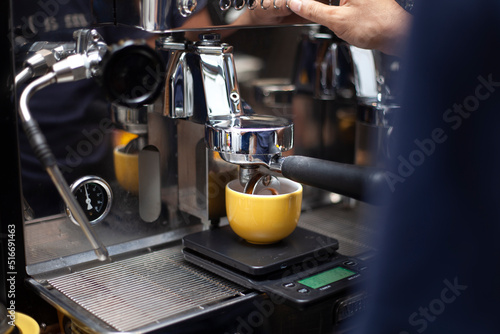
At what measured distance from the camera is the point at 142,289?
2.10ft

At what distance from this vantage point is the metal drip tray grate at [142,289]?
0.58 metres

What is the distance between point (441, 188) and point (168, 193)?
1.51ft

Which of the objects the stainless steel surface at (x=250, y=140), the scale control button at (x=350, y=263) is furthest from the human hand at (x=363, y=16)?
the scale control button at (x=350, y=263)

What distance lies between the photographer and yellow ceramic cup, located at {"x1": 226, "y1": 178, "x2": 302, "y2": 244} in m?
0.65

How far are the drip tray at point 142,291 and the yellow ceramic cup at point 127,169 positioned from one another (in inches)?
3.5

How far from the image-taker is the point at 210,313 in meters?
0.58

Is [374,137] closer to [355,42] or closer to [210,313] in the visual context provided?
[355,42]

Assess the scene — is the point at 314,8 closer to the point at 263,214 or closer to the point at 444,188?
the point at 263,214

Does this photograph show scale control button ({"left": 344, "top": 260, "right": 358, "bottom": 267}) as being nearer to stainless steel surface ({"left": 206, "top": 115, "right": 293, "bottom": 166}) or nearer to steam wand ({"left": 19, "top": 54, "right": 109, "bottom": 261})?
stainless steel surface ({"left": 206, "top": 115, "right": 293, "bottom": 166})

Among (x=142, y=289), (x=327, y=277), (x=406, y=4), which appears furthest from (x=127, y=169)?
(x=406, y=4)

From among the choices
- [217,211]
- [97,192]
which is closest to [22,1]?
[97,192]

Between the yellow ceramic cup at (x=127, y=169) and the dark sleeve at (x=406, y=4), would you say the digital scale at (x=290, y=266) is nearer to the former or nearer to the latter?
the yellow ceramic cup at (x=127, y=169)

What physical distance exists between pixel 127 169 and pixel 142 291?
6.5 inches

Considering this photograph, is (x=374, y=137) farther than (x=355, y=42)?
Yes
